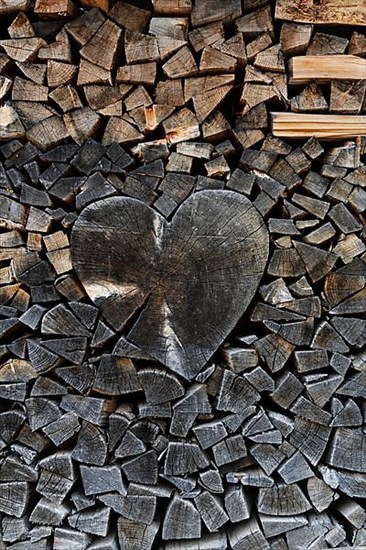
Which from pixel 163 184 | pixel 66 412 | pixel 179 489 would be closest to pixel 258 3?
pixel 163 184


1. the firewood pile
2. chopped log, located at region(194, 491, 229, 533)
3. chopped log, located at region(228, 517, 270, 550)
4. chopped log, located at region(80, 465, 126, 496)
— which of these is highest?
the firewood pile

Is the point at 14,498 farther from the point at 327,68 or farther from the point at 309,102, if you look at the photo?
the point at 327,68


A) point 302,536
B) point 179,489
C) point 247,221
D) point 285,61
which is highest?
point 285,61

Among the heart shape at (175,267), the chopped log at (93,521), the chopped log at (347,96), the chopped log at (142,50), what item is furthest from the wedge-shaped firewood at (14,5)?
the chopped log at (93,521)

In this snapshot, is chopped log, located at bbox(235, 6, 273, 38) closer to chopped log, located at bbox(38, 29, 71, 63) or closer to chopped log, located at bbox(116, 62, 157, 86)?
chopped log, located at bbox(116, 62, 157, 86)

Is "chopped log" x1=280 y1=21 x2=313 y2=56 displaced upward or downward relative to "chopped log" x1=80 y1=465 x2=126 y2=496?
upward

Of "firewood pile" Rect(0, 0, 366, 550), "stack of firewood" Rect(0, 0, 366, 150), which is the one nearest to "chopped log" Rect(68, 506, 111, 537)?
"firewood pile" Rect(0, 0, 366, 550)

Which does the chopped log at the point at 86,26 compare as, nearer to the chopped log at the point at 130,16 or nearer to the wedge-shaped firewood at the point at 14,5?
the chopped log at the point at 130,16

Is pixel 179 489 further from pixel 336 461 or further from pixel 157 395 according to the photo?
pixel 336 461
